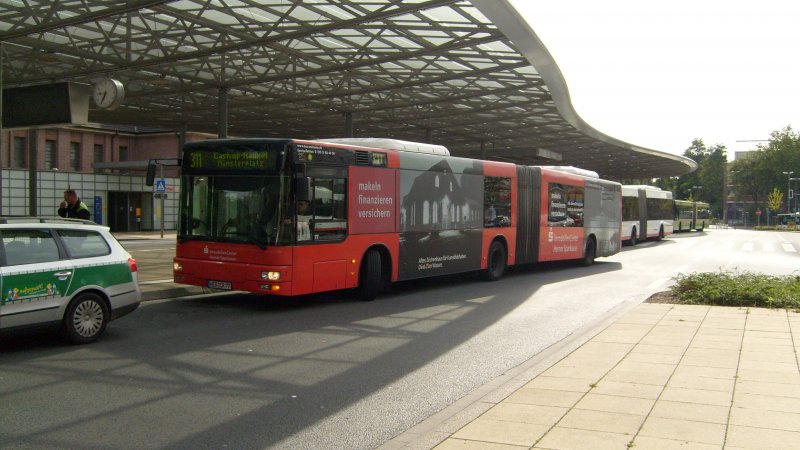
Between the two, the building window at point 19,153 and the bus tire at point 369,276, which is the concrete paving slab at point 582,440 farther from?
the building window at point 19,153

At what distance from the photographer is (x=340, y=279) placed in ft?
43.1

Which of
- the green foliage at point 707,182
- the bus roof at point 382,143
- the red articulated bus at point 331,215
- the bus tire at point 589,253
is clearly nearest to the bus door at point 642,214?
the bus tire at point 589,253

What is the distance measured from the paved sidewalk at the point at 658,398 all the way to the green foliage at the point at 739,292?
3.04 metres

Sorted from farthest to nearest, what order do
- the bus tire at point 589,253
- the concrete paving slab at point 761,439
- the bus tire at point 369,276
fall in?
1. the bus tire at point 589,253
2. the bus tire at point 369,276
3. the concrete paving slab at point 761,439

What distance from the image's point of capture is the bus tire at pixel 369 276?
13867 millimetres

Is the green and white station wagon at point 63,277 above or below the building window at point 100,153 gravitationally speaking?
below

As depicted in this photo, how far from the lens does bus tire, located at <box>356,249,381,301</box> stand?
45.5ft

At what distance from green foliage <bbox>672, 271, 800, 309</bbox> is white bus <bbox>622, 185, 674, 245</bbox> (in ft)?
71.0

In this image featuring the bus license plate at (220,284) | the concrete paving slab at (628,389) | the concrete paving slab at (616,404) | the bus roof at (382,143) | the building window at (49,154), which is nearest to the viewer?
the concrete paving slab at (616,404)

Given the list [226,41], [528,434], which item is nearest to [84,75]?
[226,41]

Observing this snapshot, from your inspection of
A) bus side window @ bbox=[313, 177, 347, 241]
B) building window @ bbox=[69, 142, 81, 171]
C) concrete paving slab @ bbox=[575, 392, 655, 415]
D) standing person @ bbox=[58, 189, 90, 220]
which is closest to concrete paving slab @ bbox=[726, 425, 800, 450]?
concrete paving slab @ bbox=[575, 392, 655, 415]

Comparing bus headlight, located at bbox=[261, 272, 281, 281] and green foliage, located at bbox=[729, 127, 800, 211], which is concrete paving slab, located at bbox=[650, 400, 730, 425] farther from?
green foliage, located at bbox=[729, 127, 800, 211]

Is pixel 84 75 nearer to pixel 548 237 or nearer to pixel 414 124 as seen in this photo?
pixel 548 237

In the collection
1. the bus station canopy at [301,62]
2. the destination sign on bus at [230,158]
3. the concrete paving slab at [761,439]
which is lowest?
the concrete paving slab at [761,439]
